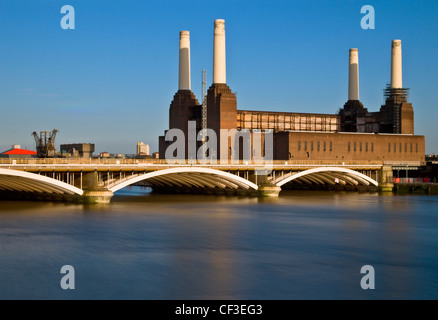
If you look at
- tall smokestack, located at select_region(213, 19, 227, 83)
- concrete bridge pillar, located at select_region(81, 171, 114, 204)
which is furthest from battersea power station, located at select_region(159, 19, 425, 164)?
concrete bridge pillar, located at select_region(81, 171, 114, 204)

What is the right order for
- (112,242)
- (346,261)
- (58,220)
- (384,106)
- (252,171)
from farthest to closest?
(384,106), (252,171), (58,220), (112,242), (346,261)

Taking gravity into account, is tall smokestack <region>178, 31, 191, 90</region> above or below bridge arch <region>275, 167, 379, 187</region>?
above

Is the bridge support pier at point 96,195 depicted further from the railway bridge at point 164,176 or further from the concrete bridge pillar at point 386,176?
the concrete bridge pillar at point 386,176

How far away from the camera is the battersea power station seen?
94062mm

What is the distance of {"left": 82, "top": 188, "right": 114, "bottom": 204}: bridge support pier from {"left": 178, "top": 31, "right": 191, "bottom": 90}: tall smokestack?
4299 cm

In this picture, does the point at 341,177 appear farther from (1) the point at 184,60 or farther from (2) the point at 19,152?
(2) the point at 19,152

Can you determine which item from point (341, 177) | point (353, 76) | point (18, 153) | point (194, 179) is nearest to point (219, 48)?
point (194, 179)

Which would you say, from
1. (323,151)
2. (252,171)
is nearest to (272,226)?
(252,171)

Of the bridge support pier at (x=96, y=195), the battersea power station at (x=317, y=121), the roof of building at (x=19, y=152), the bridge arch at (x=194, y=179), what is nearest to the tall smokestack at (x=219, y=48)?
the battersea power station at (x=317, y=121)

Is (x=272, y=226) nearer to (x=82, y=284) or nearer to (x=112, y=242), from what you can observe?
(x=112, y=242)

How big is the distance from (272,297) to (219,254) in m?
9.60

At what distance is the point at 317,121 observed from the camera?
375 ft

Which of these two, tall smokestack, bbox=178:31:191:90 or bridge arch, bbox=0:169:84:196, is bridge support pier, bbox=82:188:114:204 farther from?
tall smokestack, bbox=178:31:191:90
